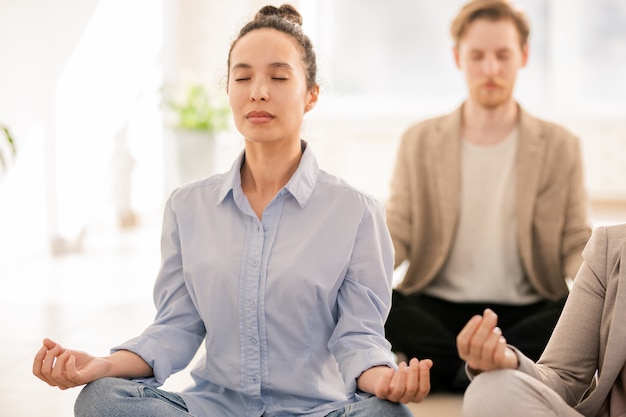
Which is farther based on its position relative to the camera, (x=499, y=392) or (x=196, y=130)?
(x=196, y=130)

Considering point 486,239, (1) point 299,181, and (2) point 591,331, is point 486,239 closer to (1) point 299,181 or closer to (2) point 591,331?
(1) point 299,181

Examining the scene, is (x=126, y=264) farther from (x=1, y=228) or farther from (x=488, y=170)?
(x=488, y=170)

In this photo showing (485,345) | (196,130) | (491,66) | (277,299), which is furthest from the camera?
(196,130)

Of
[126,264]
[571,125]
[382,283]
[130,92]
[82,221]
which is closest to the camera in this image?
[382,283]

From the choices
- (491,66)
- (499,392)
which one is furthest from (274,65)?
(491,66)

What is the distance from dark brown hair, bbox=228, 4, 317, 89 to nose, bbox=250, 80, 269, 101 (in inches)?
5.8

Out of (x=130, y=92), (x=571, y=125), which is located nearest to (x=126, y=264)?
(x=130, y=92)

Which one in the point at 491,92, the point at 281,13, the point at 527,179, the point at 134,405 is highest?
the point at 281,13

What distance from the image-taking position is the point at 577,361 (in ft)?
5.23

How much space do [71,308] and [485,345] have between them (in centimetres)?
277

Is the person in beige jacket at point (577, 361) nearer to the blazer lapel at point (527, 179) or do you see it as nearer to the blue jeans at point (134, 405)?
the blue jeans at point (134, 405)

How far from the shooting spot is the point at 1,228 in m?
4.66

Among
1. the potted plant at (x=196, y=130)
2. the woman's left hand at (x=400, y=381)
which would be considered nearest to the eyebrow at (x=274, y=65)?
the woman's left hand at (x=400, y=381)

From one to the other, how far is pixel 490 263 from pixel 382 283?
1101mm
